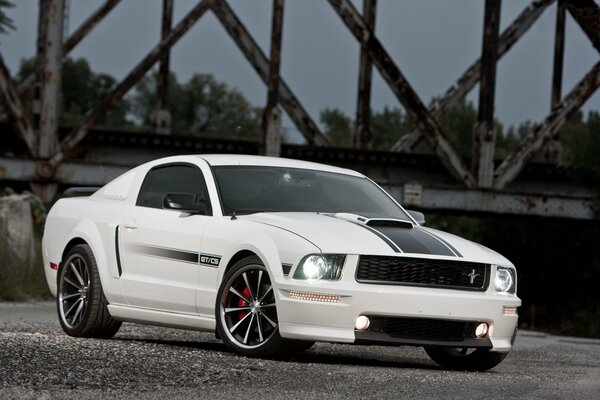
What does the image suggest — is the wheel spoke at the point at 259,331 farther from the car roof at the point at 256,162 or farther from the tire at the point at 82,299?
the tire at the point at 82,299

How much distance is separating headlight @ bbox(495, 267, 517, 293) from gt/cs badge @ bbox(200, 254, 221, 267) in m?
1.84

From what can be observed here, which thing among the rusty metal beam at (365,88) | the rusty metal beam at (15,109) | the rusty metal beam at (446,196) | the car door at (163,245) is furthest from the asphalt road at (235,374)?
the rusty metal beam at (365,88)

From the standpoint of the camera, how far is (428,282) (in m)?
9.13

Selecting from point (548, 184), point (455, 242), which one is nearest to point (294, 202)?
point (455, 242)

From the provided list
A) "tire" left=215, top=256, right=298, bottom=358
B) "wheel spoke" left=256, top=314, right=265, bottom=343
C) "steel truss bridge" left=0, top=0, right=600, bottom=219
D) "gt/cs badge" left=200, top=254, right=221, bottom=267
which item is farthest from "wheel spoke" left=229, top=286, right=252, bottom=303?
"steel truss bridge" left=0, top=0, right=600, bottom=219

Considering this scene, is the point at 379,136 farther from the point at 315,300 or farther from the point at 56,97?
the point at 315,300

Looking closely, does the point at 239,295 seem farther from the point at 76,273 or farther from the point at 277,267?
the point at 76,273

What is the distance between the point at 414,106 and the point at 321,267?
77.2 ft

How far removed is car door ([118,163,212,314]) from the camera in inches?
387

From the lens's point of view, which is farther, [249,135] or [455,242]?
[249,135]

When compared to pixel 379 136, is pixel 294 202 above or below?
above

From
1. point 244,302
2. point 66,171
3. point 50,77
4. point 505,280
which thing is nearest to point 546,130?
point 66,171

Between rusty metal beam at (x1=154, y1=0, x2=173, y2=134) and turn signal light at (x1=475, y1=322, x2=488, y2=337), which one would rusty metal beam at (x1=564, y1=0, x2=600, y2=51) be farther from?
turn signal light at (x1=475, y1=322, x2=488, y2=337)

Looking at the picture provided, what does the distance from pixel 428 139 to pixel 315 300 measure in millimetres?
23825
